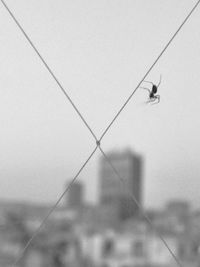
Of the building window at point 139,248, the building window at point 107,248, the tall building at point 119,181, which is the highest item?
the tall building at point 119,181

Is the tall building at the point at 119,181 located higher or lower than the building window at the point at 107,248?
higher

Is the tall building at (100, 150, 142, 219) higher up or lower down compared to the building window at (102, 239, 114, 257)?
higher up

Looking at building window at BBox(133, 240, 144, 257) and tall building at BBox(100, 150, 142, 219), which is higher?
tall building at BBox(100, 150, 142, 219)

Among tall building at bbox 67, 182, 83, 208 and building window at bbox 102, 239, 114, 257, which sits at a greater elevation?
tall building at bbox 67, 182, 83, 208

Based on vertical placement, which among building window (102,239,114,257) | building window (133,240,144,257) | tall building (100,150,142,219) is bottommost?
building window (133,240,144,257)

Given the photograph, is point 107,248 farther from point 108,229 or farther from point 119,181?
point 119,181

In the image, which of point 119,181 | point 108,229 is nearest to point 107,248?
point 108,229

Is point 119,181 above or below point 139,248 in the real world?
above

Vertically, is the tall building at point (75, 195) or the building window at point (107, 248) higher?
the tall building at point (75, 195)
